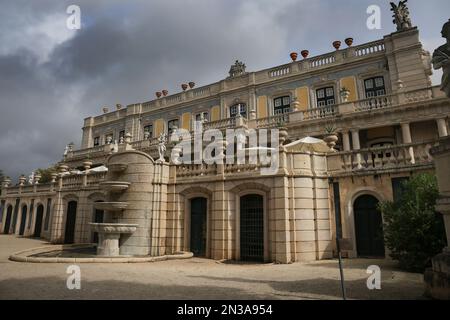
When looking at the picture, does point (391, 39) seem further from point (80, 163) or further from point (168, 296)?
point (80, 163)

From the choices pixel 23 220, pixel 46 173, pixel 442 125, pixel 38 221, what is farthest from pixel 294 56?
pixel 46 173

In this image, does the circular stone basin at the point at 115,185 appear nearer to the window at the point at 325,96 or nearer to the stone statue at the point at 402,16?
the window at the point at 325,96

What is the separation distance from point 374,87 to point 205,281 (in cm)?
Result: 2077

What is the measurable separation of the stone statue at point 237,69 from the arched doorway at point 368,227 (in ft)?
65.5

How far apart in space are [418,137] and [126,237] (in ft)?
62.9

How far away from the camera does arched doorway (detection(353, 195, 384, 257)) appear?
42.2 feet

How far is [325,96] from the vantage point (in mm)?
24969

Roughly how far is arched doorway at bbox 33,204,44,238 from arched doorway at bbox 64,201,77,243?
8.64m

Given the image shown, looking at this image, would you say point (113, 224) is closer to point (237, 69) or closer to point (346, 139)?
point (346, 139)

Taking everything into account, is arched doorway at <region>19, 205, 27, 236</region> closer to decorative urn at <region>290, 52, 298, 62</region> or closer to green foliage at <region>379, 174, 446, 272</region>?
decorative urn at <region>290, 52, 298, 62</region>

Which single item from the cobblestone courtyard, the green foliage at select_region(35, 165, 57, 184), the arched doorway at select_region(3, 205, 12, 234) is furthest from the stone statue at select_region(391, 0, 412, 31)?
the green foliage at select_region(35, 165, 57, 184)
